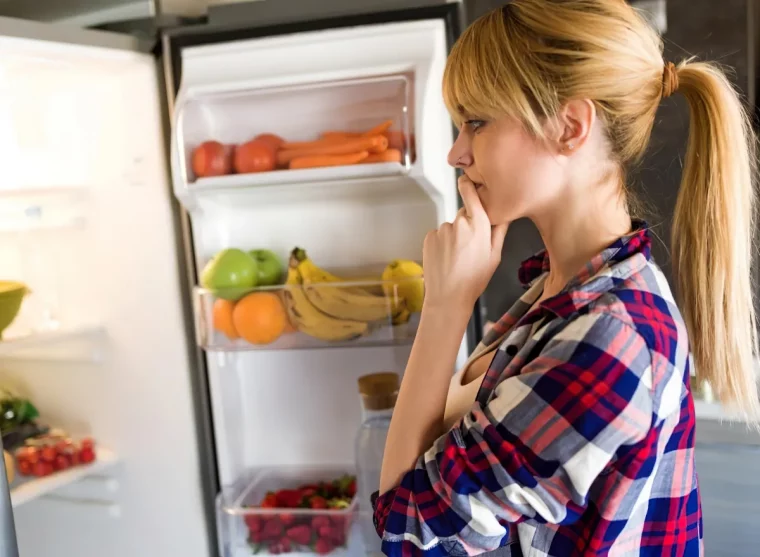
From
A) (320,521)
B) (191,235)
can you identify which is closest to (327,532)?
(320,521)

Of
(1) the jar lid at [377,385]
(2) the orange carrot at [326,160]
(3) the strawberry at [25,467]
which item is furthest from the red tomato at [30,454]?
(2) the orange carrot at [326,160]

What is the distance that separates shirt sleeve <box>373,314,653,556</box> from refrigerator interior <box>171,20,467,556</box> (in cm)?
55

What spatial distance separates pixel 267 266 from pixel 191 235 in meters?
0.18

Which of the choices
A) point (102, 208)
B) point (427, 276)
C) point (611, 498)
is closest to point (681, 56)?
point (427, 276)

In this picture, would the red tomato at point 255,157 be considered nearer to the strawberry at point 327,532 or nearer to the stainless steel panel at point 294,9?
the stainless steel panel at point 294,9

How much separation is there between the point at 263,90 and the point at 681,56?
74 cm

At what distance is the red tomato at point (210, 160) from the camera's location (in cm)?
129

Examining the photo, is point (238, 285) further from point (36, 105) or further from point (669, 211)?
point (669, 211)

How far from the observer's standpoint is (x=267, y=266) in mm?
1354

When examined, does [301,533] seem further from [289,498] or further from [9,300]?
[9,300]

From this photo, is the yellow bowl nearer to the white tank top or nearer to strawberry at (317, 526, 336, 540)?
strawberry at (317, 526, 336, 540)

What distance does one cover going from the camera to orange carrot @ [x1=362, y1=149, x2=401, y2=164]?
3.89 ft

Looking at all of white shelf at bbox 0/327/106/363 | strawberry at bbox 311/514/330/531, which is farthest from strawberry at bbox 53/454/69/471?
strawberry at bbox 311/514/330/531

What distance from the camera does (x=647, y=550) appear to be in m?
0.77
